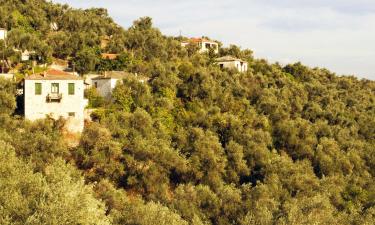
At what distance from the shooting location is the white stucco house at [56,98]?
1668 inches

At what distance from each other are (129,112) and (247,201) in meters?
17.1

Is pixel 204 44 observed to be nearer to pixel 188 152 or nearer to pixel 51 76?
pixel 188 152

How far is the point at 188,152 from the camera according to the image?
45125 millimetres

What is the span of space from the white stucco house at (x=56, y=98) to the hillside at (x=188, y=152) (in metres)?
1.23

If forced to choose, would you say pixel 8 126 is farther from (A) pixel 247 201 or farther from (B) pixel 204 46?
(B) pixel 204 46

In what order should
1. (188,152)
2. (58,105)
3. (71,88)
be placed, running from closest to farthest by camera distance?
1. (58,105)
2. (71,88)
3. (188,152)

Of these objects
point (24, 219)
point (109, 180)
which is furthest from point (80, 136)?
point (24, 219)

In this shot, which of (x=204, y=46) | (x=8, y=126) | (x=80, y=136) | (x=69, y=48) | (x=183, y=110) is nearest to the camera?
(x=8, y=126)

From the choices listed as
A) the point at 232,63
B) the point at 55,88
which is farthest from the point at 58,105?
the point at 232,63

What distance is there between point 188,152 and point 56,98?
43.9 feet

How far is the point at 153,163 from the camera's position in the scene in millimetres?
41438

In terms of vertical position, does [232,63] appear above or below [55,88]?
above

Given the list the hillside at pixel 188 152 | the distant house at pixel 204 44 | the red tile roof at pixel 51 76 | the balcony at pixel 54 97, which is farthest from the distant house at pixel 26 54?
the distant house at pixel 204 44

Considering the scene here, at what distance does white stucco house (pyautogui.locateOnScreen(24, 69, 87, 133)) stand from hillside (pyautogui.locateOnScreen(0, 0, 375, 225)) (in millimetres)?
1228
